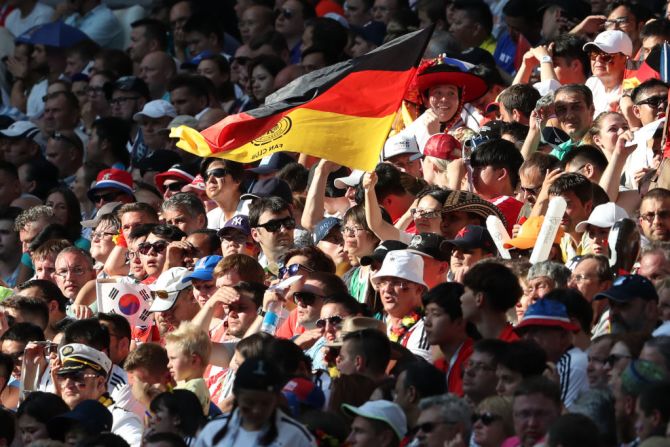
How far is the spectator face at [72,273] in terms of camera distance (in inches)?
519

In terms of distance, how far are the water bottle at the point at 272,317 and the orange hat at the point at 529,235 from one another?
4.43 ft

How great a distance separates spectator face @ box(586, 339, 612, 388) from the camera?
330 inches

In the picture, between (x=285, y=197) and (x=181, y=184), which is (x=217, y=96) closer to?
(x=181, y=184)

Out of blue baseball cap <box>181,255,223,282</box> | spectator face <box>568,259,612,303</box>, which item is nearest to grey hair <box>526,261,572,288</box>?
spectator face <box>568,259,612,303</box>

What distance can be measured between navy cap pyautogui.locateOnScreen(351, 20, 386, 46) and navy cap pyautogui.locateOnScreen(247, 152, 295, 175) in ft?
8.51

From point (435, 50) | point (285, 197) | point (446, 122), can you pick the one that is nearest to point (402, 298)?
point (285, 197)

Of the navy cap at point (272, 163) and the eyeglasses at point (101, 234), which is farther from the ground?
the navy cap at point (272, 163)

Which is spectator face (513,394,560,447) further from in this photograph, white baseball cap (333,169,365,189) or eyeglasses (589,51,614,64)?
eyeglasses (589,51,614,64)

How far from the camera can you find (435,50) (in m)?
14.9

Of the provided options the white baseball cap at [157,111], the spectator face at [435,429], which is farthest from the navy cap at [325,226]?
the white baseball cap at [157,111]

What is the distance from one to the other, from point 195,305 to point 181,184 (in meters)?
2.77

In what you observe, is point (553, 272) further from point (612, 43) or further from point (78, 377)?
point (612, 43)

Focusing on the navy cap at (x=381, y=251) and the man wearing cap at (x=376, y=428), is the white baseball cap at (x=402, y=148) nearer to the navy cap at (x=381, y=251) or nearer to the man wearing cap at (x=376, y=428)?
the navy cap at (x=381, y=251)

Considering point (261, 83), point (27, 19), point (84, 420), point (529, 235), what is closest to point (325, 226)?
point (529, 235)
